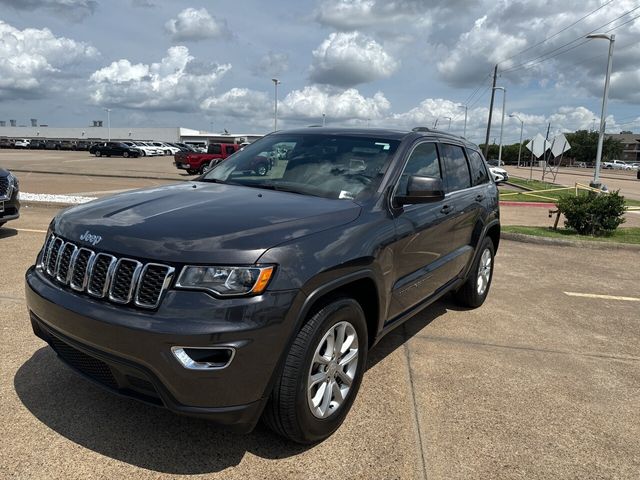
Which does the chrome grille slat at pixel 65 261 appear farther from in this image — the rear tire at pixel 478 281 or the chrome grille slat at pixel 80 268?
the rear tire at pixel 478 281

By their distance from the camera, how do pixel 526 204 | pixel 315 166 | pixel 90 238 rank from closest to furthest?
pixel 90 238
pixel 315 166
pixel 526 204

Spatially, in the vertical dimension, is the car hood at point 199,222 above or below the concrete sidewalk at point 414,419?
above

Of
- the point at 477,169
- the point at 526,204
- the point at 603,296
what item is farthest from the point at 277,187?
the point at 526,204

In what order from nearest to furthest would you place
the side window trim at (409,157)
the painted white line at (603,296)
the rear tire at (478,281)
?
1. the side window trim at (409,157)
2. the rear tire at (478,281)
3. the painted white line at (603,296)

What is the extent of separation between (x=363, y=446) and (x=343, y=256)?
3.54ft

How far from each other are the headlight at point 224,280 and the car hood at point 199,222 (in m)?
0.04

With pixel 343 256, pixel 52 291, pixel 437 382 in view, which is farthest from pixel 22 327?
pixel 437 382

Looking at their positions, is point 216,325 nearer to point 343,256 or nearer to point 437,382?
point 343,256

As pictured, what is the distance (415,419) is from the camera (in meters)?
3.24

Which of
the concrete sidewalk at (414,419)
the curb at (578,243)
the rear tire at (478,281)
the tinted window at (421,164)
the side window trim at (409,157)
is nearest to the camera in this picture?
the concrete sidewalk at (414,419)

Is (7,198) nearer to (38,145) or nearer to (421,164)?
(421,164)

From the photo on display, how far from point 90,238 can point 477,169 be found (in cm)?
411

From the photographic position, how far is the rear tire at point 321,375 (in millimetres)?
2592

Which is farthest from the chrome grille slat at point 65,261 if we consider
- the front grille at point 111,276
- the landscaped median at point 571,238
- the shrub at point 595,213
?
the shrub at point 595,213
